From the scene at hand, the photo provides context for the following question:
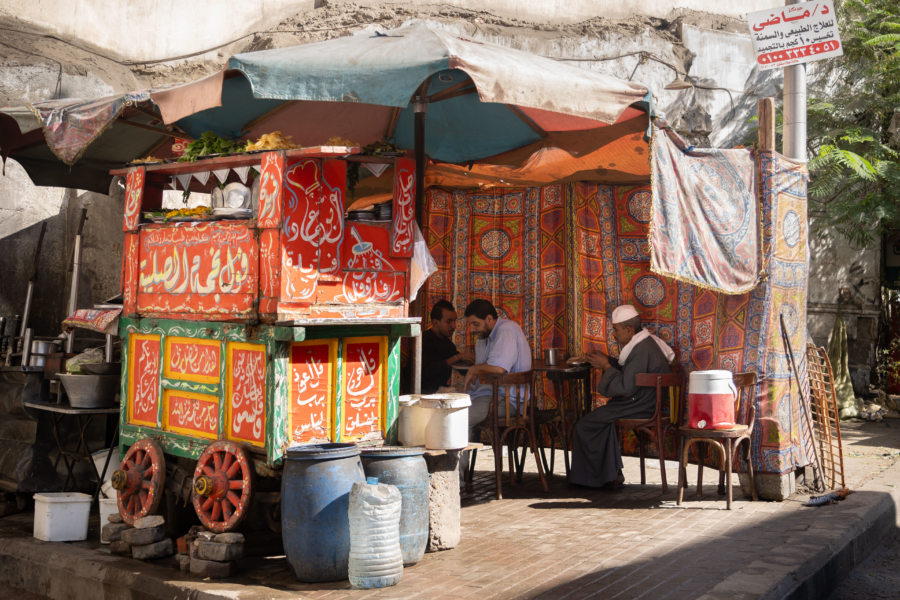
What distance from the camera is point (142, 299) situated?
19.7ft

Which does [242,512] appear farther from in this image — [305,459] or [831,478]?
[831,478]

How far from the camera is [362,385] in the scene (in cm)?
550

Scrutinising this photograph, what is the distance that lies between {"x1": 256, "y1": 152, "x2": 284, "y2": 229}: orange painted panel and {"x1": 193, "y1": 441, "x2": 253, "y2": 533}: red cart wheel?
135 centimetres

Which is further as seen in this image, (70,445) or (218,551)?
(70,445)

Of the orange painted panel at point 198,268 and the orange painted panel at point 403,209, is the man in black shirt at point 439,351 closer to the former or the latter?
the orange painted panel at point 403,209

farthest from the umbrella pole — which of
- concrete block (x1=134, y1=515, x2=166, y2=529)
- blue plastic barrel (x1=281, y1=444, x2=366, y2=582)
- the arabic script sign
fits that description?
the arabic script sign

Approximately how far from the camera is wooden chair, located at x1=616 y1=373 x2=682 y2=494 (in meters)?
6.84

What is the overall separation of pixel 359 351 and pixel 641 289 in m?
3.43

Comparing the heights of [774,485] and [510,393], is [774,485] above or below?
below

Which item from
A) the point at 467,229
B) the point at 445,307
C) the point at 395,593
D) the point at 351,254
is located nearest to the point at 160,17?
the point at 467,229

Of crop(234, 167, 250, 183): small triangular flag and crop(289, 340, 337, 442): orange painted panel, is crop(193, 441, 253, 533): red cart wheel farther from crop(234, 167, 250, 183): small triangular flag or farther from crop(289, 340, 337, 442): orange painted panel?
crop(234, 167, 250, 183): small triangular flag

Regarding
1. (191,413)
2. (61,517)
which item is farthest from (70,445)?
(191,413)

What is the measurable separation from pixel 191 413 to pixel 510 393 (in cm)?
290

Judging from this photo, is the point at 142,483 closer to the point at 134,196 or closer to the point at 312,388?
the point at 312,388
